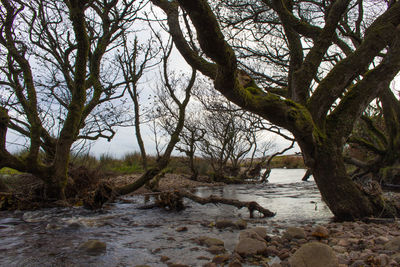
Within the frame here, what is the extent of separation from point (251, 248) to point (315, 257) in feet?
2.71

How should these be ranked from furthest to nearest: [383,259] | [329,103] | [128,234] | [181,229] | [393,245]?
[329,103]
[181,229]
[128,234]
[393,245]
[383,259]

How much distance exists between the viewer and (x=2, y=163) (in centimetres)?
554

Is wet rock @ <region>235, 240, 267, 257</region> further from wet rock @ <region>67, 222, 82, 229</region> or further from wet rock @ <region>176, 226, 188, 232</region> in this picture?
wet rock @ <region>67, 222, 82, 229</region>

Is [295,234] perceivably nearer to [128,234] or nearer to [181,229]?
[181,229]

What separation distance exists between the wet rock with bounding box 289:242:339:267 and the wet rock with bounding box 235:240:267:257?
0.61m

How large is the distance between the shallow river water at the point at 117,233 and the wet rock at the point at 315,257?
0.98 metres

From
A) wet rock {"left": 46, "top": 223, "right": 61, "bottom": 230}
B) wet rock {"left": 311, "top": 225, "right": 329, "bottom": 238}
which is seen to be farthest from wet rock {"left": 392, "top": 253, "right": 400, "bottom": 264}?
wet rock {"left": 46, "top": 223, "right": 61, "bottom": 230}

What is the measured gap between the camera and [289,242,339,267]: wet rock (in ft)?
6.84

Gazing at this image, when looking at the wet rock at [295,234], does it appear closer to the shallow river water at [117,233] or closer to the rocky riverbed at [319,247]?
the rocky riverbed at [319,247]

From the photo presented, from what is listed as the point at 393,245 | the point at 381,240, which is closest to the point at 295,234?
the point at 381,240

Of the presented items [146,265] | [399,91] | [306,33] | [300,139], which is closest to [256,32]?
[306,33]

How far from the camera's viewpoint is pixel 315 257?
2133 millimetres

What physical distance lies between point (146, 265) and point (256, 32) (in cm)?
822

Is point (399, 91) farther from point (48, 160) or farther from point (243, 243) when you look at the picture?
point (48, 160)
